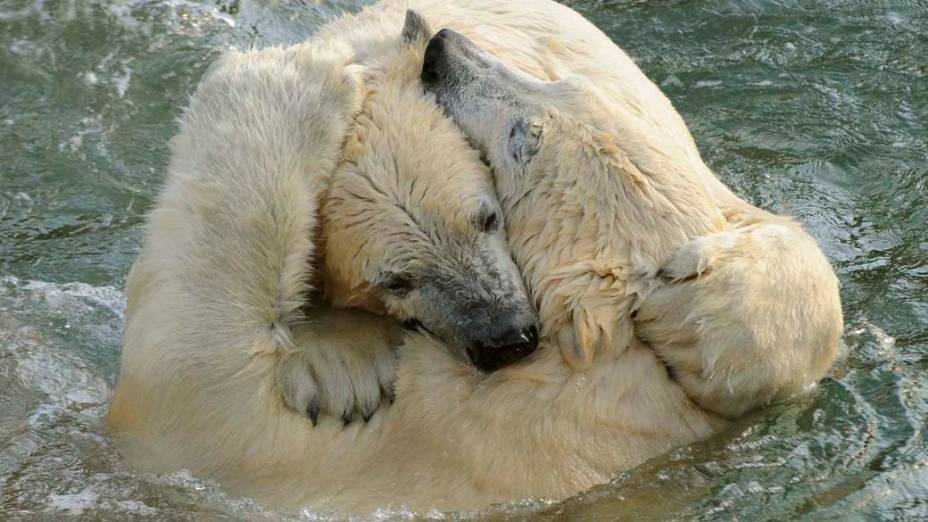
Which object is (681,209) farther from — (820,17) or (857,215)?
(820,17)

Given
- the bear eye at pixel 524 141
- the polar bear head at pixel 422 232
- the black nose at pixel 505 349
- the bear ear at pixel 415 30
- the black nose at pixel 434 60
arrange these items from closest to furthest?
the black nose at pixel 505 349 → the polar bear head at pixel 422 232 → the bear eye at pixel 524 141 → the black nose at pixel 434 60 → the bear ear at pixel 415 30

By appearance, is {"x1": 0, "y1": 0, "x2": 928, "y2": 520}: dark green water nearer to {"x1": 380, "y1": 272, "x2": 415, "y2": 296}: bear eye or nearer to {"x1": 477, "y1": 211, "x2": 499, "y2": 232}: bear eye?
{"x1": 380, "y1": 272, "x2": 415, "y2": 296}: bear eye

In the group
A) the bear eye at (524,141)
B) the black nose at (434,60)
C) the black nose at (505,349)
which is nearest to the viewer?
the black nose at (505,349)

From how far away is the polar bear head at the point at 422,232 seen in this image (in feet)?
11.5

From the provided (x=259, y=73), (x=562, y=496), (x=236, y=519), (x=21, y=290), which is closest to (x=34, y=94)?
(x=21, y=290)

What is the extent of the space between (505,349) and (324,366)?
1.72ft

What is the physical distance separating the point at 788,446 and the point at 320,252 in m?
Result: 1.45

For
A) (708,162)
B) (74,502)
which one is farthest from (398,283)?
(708,162)

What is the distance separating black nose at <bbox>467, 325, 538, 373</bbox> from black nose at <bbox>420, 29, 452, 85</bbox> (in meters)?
0.85

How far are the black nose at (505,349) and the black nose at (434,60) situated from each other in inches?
33.3

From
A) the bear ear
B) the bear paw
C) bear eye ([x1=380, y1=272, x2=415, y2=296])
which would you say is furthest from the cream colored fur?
the bear ear

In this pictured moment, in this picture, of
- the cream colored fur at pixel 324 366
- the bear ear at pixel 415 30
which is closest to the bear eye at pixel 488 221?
the cream colored fur at pixel 324 366

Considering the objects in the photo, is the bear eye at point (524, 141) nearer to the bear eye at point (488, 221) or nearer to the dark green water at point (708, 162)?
the bear eye at point (488, 221)

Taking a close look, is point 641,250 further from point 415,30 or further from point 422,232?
point 415,30
